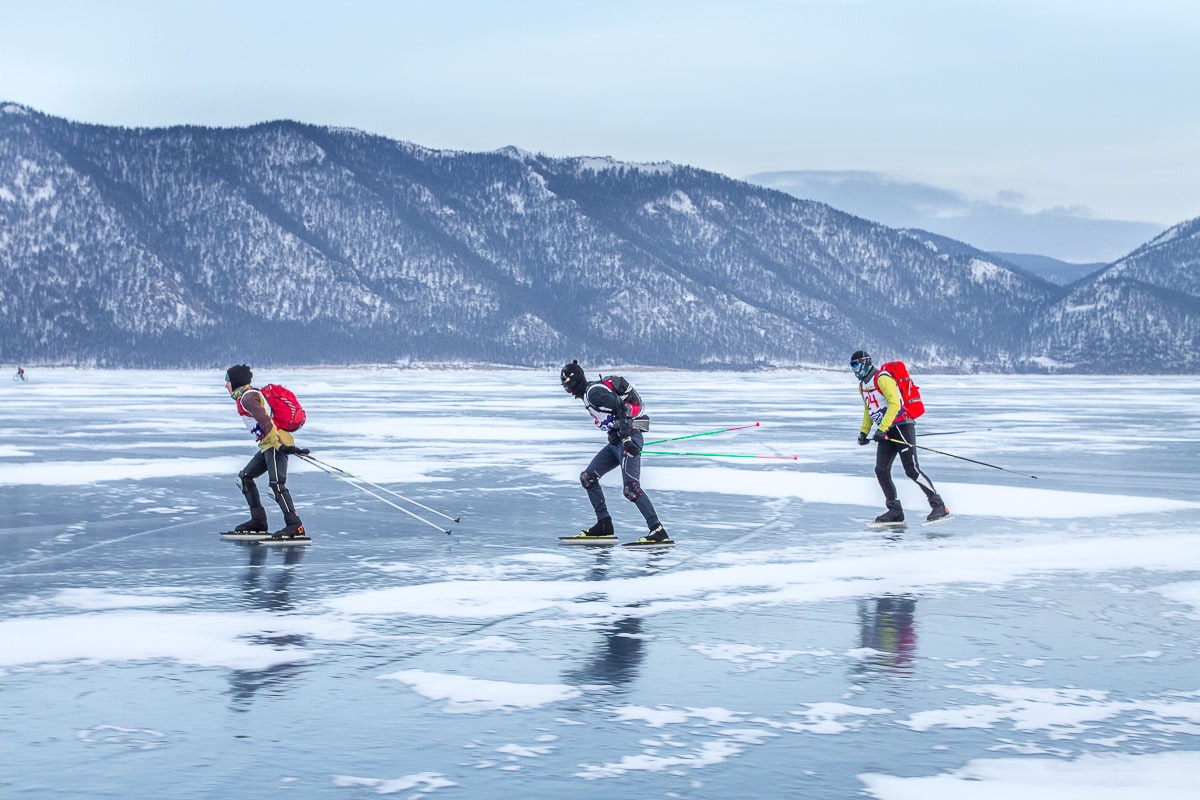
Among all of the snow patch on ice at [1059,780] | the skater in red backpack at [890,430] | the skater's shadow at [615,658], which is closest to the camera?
the snow patch on ice at [1059,780]

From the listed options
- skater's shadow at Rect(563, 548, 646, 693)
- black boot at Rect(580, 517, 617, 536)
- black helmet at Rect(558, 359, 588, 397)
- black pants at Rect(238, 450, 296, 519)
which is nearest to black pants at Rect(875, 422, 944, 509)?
black boot at Rect(580, 517, 617, 536)

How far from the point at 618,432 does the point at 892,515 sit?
131 inches

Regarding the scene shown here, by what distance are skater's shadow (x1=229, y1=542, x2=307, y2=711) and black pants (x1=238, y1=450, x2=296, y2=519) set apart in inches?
17.2

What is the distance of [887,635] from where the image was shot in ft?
28.1

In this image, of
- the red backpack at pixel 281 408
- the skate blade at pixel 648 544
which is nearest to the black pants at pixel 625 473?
the skate blade at pixel 648 544

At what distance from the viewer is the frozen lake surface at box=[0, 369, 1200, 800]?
5754 millimetres

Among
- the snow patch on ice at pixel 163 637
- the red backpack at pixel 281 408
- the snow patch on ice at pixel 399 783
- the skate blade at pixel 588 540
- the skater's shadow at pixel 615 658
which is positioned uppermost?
the red backpack at pixel 281 408

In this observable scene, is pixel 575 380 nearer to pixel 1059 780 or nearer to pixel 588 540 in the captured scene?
pixel 588 540

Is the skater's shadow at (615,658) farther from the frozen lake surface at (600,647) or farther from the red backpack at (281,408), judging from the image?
the red backpack at (281,408)

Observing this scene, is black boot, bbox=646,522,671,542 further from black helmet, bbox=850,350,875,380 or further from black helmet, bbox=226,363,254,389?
black helmet, bbox=226,363,254,389

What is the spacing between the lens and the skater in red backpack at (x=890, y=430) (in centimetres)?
1430

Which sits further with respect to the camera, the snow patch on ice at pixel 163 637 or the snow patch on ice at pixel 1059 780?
the snow patch on ice at pixel 163 637

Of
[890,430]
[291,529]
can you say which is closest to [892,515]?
[890,430]

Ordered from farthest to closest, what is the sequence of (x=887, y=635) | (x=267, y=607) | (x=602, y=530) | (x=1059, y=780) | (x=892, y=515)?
1. (x=892, y=515)
2. (x=602, y=530)
3. (x=267, y=607)
4. (x=887, y=635)
5. (x=1059, y=780)
